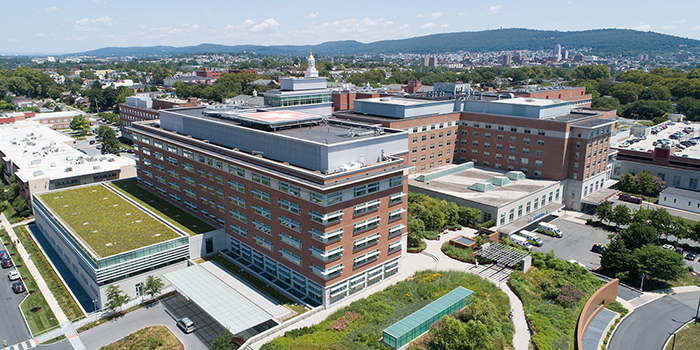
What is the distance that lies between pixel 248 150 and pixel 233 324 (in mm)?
24114

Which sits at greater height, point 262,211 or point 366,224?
point 262,211

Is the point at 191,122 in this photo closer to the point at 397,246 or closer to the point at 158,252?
the point at 158,252

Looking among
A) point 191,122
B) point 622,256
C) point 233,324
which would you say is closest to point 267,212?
point 233,324

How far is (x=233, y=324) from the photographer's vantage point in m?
45.3

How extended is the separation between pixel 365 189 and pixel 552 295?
1072 inches

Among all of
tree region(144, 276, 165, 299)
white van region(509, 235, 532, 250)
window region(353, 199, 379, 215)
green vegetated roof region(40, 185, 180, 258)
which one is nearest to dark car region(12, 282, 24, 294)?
green vegetated roof region(40, 185, 180, 258)

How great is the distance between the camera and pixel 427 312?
47.5m

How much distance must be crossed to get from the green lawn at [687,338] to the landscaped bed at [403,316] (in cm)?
1791

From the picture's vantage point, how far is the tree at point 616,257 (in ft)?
200

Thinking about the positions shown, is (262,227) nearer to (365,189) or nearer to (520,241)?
(365,189)

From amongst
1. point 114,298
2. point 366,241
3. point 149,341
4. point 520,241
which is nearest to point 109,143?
point 114,298

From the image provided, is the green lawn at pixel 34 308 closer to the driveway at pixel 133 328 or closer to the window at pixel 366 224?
the driveway at pixel 133 328

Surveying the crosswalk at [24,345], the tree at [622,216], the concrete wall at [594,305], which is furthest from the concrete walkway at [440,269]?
the crosswalk at [24,345]

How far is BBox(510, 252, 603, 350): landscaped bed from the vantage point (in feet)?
153
